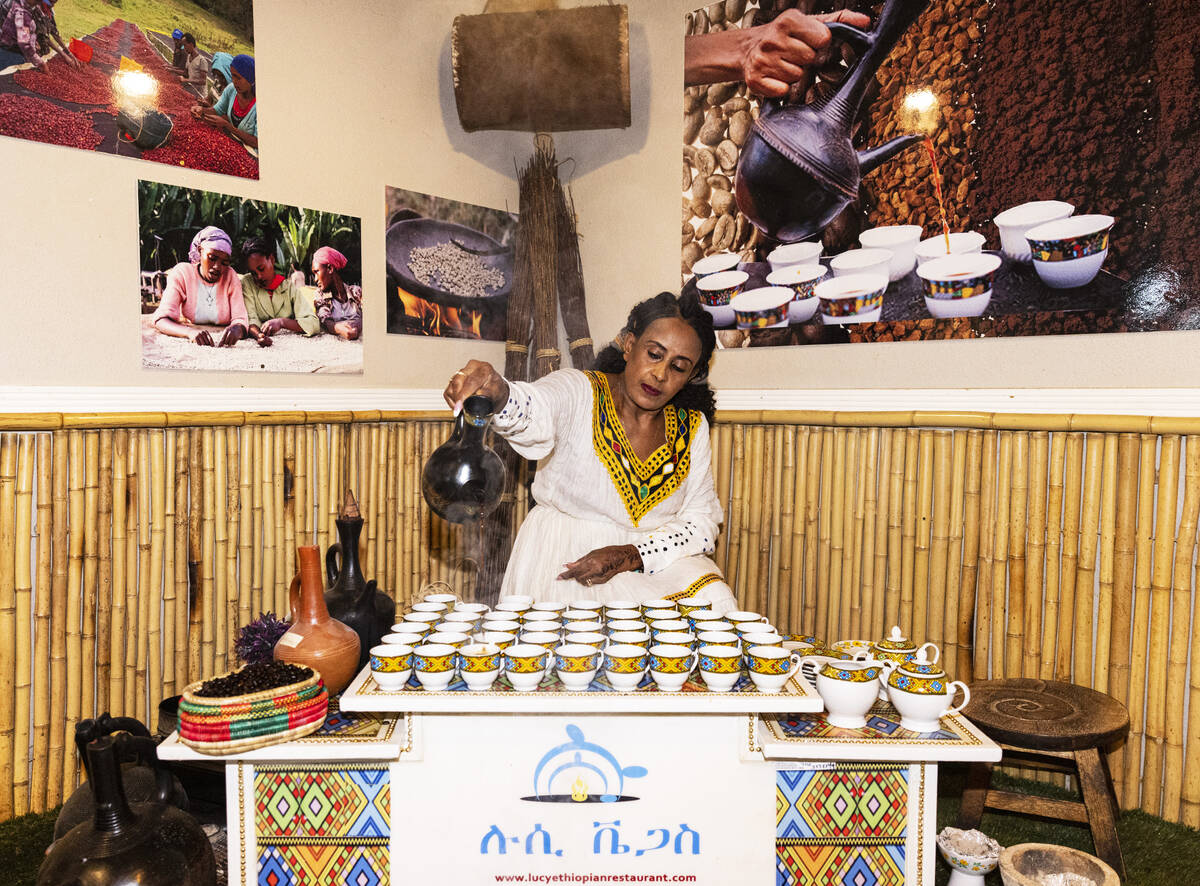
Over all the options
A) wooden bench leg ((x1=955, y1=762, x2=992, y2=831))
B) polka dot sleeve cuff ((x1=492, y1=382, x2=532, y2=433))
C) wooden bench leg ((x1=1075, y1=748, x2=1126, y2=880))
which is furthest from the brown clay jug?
wooden bench leg ((x1=1075, y1=748, x2=1126, y2=880))

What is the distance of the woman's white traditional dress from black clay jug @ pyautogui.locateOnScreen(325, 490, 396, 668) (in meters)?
0.64

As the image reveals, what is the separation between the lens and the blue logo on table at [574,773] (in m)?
1.69

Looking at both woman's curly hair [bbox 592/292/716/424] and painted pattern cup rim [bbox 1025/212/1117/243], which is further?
woman's curly hair [bbox 592/292/716/424]

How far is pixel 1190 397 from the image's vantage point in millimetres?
2492

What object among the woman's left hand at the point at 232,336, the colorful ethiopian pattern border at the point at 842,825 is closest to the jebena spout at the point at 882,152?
the colorful ethiopian pattern border at the point at 842,825

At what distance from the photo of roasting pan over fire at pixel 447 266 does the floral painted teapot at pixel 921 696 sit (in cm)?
255

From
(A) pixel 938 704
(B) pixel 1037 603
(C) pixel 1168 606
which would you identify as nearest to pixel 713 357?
(B) pixel 1037 603

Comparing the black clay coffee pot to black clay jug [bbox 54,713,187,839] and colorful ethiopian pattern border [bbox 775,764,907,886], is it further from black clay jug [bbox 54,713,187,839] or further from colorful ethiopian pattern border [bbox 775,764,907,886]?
black clay jug [bbox 54,713,187,839]

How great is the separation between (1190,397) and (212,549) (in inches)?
129

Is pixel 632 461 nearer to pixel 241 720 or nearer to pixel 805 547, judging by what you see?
pixel 805 547

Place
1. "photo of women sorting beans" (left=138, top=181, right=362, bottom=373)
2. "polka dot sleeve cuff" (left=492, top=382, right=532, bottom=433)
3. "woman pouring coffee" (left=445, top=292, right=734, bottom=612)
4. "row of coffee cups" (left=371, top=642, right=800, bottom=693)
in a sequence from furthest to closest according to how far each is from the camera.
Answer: "photo of women sorting beans" (left=138, top=181, right=362, bottom=373), "woman pouring coffee" (left=445, top=292, right=734, bottom=612), "polka dot sleeve cuff" (left=492, top=382, right=532, bottom=433), "row of coffee cups" (left=371, top=642, right=800, bottom=693)

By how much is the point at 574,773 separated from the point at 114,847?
3.03ft

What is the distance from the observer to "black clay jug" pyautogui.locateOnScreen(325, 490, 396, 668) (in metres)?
2.04

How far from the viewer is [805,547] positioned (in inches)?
129
